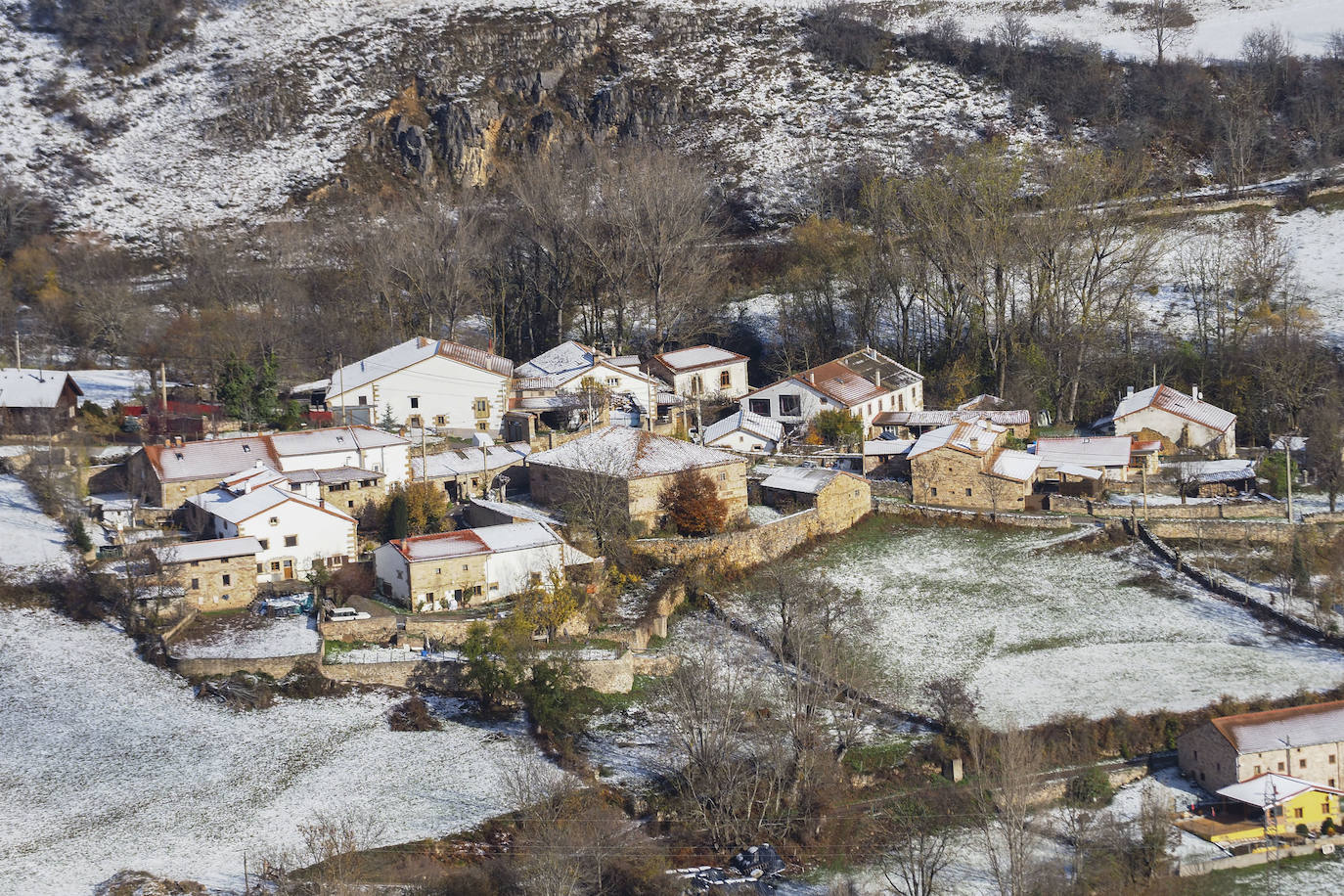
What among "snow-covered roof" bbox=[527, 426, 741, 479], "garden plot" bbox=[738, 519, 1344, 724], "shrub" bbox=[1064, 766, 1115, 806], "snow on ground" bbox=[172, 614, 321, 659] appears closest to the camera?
"shrub" bbox=[1064, 766, 1115, 806]

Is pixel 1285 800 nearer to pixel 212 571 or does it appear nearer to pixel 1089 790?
pixel 1089 790

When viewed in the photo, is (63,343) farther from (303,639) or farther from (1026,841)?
(1026,841)

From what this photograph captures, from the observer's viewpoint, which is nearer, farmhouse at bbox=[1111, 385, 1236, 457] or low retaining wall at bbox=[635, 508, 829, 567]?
low retaining wall at bbox=[635, 508, 829, 567]

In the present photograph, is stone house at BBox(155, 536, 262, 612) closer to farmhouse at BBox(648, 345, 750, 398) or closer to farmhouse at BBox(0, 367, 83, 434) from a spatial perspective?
farmhouse at BBox(0, 367, 83, 434)

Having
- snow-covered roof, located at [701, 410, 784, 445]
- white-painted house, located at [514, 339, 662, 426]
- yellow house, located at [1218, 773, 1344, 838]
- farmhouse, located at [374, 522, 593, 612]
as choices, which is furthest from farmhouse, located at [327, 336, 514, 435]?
yellow house, located at [1218, 773, 1344, 838]

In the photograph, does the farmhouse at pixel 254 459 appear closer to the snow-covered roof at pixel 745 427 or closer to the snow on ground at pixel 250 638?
the snow on ground at pixel 250 638

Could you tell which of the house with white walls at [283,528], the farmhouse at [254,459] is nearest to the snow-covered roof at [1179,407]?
the farmhouse at [254,459]
